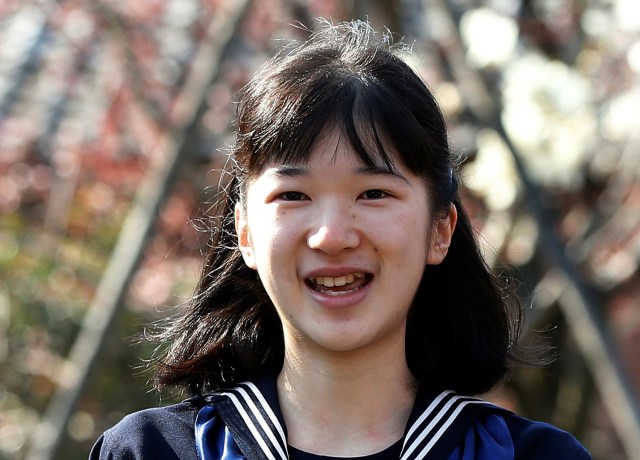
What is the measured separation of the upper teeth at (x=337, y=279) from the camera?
2145 millimetres

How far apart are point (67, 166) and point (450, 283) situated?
15.3 feet

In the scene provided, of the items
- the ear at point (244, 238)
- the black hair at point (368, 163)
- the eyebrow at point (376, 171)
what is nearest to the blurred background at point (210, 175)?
the black hair at point (368, 163)

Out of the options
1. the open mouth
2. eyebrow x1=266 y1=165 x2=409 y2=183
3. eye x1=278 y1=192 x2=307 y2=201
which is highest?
eyebrow x1=266 y1=165 x2=409 y2=183

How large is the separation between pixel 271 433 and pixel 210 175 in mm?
3771

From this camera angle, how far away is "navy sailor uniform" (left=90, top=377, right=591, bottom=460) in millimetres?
2197

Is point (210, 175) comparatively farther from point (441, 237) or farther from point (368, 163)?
point (368, 163)

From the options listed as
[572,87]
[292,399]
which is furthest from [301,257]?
[572,87]

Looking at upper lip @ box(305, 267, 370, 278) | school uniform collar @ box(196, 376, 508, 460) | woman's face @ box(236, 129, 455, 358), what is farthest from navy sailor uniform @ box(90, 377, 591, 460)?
upper lip @ box(305, 267, 370, 278)

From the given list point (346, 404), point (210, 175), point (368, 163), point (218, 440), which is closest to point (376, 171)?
point (368, 163)

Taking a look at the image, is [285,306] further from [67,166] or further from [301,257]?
[67,166]

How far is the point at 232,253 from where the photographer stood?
8.24 ft

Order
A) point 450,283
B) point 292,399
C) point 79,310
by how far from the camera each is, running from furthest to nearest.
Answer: point 79,310
point 450,283
point 292,399

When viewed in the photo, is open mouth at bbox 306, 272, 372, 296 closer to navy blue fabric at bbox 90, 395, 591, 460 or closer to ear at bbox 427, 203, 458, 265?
ear at bbox 427, 203, 458, 265

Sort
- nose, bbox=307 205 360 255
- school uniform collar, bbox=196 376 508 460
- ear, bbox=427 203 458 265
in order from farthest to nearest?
ear, bbox=427 203 458 265 < school uniform collar, bbox=196 376 508 460 < nose, bbox=307 205 360 255
